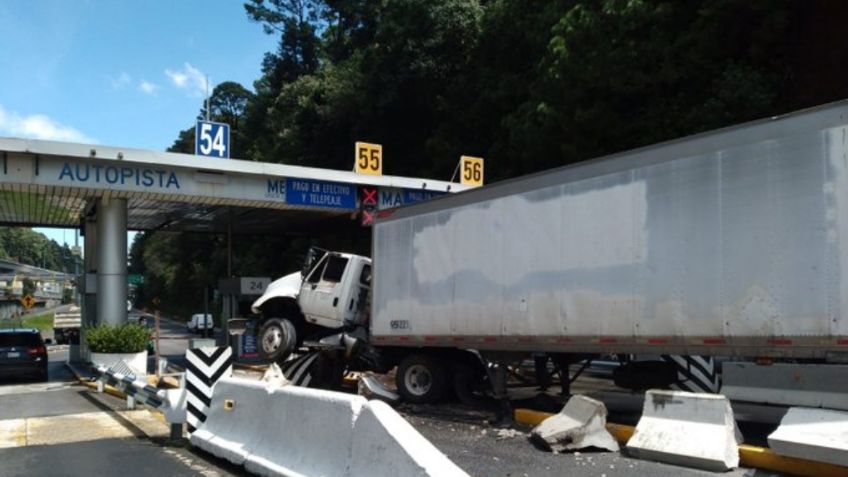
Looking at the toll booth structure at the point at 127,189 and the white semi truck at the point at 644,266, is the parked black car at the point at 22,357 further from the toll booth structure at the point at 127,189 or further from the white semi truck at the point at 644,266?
the white semi truck at the point at 644,266

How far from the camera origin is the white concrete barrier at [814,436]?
21.3 feet

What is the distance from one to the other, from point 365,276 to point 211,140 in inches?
318

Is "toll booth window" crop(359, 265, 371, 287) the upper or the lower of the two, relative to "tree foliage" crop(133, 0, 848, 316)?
lower

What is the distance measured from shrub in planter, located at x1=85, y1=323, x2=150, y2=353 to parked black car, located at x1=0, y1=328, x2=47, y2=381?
2.54 meters

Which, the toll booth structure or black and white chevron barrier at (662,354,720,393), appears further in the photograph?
the toll booth structure

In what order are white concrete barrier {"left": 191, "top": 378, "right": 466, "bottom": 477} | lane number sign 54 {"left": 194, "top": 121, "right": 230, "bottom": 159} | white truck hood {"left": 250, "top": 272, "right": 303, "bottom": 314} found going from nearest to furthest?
white concrete barrier {"left": 191, "top": 378, "right": 466, "bottom": 477} < white truck hood {"left": 250, "top": 272, "right": 303, "bottom": 314} < lane number sign 54 {"left": 194, "top": 121, "right": 230, "bottom": 159}

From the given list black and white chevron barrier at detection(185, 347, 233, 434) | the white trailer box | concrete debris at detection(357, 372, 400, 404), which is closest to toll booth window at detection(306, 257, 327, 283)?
concrete debris at detection(357, 372, 400, 404)

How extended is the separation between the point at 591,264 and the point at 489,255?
1.91 m

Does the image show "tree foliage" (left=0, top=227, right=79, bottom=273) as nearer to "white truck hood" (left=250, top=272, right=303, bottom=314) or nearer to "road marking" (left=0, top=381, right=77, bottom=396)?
"road marking" (left=0, top=381, right=77, bottom=396)

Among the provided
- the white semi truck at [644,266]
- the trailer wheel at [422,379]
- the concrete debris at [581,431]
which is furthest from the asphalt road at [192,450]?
the white semi truck at [644,266]

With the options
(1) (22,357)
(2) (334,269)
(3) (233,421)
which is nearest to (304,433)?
(3) (233,421)

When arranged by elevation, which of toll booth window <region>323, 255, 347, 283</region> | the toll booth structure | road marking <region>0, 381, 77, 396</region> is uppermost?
the toll booth structure

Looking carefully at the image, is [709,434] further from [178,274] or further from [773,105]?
[178,274]

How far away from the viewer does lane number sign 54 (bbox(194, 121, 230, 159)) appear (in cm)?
1972
